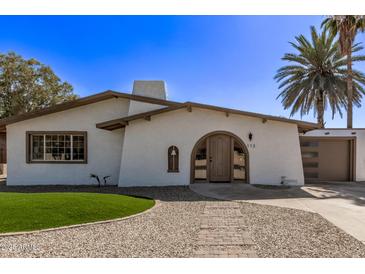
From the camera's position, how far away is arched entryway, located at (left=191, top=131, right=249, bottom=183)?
11930mm

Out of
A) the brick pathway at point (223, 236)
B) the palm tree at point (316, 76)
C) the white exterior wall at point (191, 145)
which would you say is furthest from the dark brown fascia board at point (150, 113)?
the palm tree at point (316, 76)

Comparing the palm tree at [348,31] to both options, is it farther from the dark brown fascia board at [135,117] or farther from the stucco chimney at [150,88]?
the dark brown fascia board at [135,117]

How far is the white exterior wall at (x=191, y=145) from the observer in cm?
1181

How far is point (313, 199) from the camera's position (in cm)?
891

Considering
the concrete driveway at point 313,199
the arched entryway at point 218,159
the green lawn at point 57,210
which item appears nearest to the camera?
the green lawn at point 57,210

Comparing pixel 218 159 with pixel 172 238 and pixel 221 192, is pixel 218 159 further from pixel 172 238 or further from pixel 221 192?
pixel 172 238

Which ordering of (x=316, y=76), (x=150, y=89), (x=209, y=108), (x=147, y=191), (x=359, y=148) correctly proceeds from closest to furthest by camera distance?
1. (x=147, y=191)
2. (x=209, y=108)
3. (x=359, y=148)
4. (x=150, y=89)
5. (x=316, y=76)

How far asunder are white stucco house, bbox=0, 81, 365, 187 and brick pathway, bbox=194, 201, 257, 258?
4.79 metres

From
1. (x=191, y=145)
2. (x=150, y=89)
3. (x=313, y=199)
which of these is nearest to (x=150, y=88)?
(x=150, y=89)

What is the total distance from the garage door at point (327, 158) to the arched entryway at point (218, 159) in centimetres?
487

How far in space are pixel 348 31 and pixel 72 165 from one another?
18135mm

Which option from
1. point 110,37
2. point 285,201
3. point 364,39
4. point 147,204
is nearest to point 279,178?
point 285,201

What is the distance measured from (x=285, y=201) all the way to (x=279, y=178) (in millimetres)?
3412

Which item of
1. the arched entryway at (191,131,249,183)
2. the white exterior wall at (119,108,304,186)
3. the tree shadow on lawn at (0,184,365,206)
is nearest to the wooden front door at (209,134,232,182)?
the arched entryway at (191,131,249,183)
